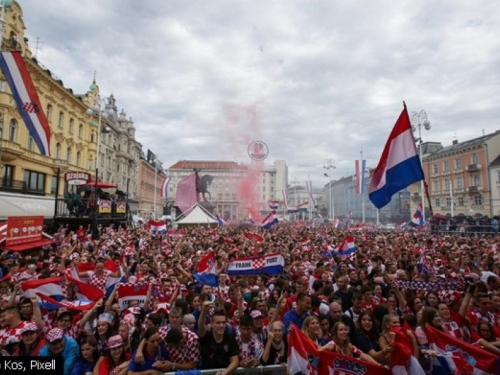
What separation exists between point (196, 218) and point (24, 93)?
20.7 meters

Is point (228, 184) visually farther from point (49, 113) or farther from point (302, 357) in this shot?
point (302, 357)

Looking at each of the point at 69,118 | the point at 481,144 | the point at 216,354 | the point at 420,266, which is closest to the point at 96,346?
the point at 216,354

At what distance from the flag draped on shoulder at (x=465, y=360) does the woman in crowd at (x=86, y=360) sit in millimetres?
3865

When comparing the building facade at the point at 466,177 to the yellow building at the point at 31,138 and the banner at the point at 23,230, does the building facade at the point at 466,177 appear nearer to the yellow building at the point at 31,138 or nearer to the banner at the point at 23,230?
the banner at the point at 23,230

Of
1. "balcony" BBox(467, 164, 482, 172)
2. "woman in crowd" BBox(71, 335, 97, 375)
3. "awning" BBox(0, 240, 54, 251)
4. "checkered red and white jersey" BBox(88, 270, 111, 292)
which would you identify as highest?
"balcony" BBox(467, 164, 482, 172)

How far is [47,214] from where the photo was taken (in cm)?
1928

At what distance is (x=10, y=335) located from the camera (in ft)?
13.1

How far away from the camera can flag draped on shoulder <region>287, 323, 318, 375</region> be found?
3.42 m

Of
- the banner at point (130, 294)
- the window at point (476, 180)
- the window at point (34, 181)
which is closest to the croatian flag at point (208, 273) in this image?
the banner at point (130, 294)

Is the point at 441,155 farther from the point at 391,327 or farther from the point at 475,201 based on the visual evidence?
the point at 391,327

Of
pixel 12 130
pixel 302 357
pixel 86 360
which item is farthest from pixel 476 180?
pixel 12 130

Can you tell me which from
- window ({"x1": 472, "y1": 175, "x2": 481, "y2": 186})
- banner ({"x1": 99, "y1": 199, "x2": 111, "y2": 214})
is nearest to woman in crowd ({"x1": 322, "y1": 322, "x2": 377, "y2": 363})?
banner ({"x1": 99, "y1": 199, "x2": 111, "y2": 214})

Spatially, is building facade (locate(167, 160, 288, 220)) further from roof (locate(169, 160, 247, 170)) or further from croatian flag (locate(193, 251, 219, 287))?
croatian flag (locate(193, 251, 219, 287))

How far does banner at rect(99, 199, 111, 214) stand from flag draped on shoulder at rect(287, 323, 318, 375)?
20541 mm
